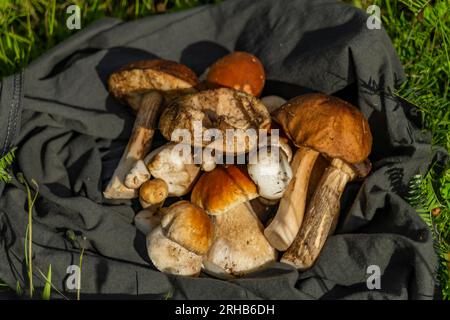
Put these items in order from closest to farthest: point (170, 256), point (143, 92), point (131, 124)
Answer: point (170, 256) → point (143, 92) → point (131, 124)

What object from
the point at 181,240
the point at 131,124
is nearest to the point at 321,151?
the point at 181,240

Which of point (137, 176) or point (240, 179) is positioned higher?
point (240, 179)

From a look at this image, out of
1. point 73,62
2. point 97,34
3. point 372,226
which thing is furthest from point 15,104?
point 372,226

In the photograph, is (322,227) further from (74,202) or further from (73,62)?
(73,62)

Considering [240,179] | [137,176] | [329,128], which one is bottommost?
[137,176]

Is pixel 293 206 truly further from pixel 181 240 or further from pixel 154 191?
pixel 154 191

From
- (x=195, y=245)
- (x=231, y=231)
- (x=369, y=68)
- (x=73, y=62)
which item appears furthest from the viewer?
(x=73, y=62)

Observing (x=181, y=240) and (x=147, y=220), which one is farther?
(x=147, y=220)
